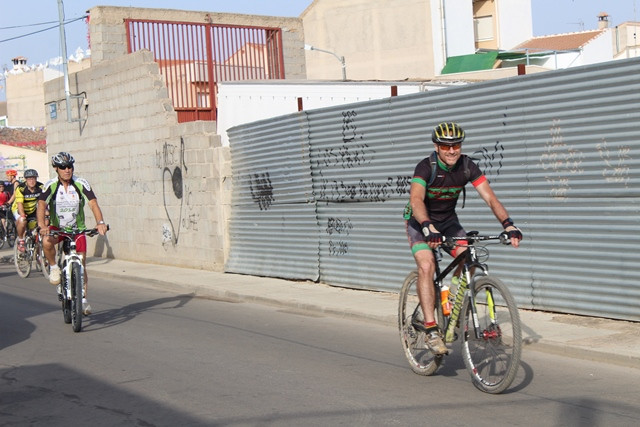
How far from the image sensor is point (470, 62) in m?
45.6

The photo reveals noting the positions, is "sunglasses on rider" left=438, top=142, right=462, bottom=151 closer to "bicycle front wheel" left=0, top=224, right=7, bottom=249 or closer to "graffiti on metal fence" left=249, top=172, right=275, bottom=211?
"graffiti on metal fence" left=249, top=172, right=275, bottom=211

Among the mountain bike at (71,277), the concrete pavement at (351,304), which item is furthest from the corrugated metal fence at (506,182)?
the mountain bike at (71,277)

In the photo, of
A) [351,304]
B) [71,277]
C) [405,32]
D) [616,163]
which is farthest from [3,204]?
[405,32]

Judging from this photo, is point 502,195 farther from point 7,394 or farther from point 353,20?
point 353,20

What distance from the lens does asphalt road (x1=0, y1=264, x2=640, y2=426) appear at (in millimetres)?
6320

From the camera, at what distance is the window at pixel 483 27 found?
54.0m

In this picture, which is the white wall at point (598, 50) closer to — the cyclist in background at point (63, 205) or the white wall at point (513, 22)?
the white wall at point (513, 22)

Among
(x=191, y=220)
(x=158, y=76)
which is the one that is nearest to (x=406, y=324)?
(x=191, y=220)

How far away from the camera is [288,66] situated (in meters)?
23.8

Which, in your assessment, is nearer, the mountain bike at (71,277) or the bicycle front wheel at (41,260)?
the mountain bike at (71,277)

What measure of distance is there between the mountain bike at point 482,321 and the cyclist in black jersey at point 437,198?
0.12m

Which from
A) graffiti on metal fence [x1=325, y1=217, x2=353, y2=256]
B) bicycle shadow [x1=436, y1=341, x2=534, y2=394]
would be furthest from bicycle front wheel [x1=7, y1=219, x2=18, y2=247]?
bicycle shadow [x1=436, y1=341, x2=534, y2=394]

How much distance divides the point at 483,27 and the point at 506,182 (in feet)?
150

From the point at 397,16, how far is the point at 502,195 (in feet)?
136
